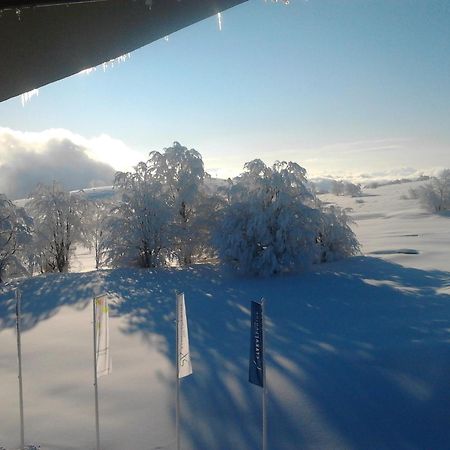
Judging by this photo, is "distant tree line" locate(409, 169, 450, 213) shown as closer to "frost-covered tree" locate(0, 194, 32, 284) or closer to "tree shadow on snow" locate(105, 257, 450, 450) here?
"tree shadow on snow" locate(105, 257, 450, 450)

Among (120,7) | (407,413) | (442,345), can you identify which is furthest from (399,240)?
(120,7)

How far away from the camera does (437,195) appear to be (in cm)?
4884

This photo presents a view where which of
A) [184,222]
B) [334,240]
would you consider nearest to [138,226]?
[184,222]

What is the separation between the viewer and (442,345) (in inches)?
348

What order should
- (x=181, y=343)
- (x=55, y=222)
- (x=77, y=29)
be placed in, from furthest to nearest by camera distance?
(x=55, y=222)
(x=181, y=343)
(x=77, y=29)

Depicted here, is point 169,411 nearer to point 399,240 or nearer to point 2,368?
point 2,368

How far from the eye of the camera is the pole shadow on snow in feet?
21.4

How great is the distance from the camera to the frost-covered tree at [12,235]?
2198 cm

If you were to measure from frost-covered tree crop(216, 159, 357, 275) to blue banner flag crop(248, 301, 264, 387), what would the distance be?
13060 millimetres

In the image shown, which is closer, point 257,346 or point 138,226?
point 257,346

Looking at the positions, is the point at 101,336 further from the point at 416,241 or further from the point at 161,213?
the point at 416,241

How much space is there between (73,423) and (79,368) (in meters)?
2.59

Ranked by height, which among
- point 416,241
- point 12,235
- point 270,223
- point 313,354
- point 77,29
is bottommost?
point 313,354

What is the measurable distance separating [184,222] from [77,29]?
23.9 m
